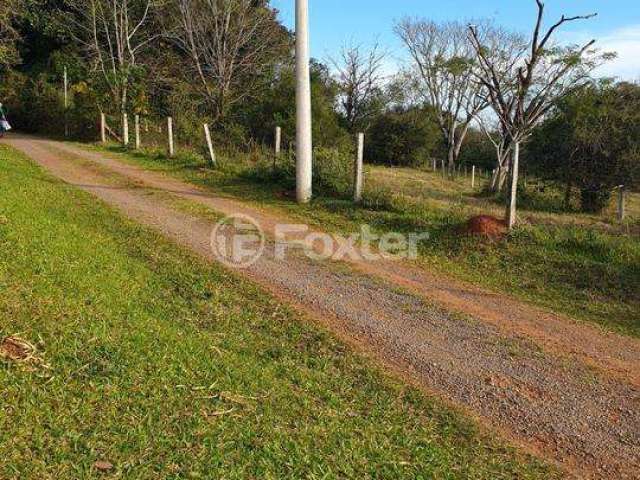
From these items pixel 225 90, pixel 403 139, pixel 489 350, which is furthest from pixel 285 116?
pixel 489 350

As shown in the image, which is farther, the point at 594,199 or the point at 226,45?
the point at 226,45

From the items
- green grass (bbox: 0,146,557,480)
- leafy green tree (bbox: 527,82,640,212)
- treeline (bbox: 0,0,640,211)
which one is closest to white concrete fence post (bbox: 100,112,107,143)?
treeline (bbox: 0,0,640,211)

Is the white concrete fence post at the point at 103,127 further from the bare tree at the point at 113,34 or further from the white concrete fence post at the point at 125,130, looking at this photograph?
the white concrete fence post at the point at 125,130

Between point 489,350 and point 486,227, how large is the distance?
3.49 metres

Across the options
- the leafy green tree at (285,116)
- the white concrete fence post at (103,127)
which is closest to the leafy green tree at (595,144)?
the leafy green tree at (285,116)

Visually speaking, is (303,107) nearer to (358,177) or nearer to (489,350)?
(358,177)

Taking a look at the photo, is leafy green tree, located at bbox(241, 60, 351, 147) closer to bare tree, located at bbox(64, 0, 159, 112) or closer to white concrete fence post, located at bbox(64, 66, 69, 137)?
bare tree, located at bbox(64, 0, 159, 112)

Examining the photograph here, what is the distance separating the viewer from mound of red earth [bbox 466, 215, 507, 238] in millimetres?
7191

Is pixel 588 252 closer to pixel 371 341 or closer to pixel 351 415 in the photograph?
pixel 371 341

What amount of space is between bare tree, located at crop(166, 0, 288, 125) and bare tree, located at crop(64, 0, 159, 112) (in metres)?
2.02

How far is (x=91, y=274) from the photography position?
455cm

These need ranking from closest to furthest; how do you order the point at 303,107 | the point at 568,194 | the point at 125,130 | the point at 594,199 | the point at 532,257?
the point at 532,257 → the point at 303,107 → the point at 594,199 → the point at 568,194 → the point at 125,130

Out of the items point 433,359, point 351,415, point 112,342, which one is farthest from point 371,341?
point 112,342

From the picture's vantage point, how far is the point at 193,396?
2.95m
